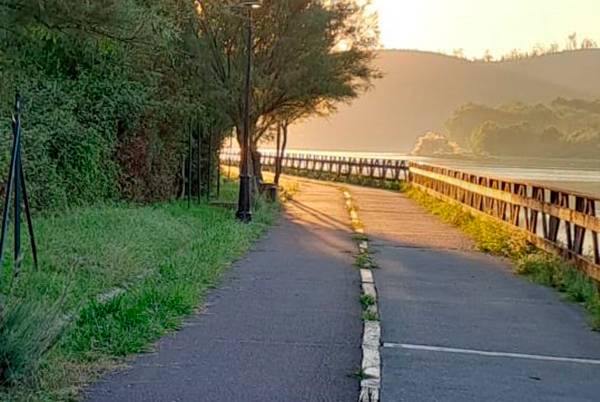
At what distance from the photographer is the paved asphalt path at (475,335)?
644 centimetres

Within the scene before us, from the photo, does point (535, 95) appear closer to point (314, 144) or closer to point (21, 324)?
point (314, 144)

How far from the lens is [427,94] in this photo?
133m

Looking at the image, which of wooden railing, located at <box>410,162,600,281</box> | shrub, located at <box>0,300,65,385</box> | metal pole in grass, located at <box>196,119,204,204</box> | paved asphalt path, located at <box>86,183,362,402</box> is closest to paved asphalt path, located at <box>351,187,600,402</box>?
paved asphalt path, located at <box>86,183,362,402</box>

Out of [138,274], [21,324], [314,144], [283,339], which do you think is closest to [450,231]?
[138,274]

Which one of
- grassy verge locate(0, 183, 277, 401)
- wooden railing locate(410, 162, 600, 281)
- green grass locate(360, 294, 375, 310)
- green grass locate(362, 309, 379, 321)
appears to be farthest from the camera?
wooden railing locate(410, 162, 600, 281)

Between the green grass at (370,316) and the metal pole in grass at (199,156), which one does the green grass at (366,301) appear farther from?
the metal pole in grass at (199,156)

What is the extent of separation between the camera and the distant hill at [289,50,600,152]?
13088 cm

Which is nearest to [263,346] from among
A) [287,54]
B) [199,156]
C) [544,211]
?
[544,211]

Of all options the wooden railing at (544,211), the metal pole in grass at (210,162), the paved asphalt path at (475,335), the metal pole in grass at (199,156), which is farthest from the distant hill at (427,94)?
the paved asphalt path at (475,335)

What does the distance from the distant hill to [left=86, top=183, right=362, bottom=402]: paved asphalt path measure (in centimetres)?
11396

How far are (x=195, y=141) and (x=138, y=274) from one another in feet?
42.7

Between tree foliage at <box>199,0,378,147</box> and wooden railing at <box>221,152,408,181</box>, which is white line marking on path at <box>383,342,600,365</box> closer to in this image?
tree foliage at <box>199,0,378,147</box>

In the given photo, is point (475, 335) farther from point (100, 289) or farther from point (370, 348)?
point (100, 289)

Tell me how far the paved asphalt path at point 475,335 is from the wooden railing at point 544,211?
665 millimetres
